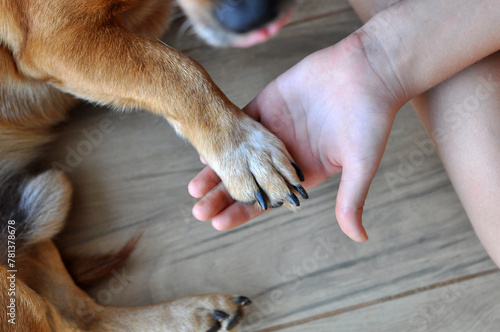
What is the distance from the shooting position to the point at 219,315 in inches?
48.4

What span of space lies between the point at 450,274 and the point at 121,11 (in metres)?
1.16

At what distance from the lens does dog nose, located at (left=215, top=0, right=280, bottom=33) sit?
869 millimetres

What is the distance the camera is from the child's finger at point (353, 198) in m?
0.93

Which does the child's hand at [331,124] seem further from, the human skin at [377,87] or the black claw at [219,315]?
the black claw at [219,315]

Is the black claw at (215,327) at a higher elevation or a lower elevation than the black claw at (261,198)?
lower

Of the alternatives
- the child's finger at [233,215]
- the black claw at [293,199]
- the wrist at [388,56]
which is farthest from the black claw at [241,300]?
the wrist at [388,56]

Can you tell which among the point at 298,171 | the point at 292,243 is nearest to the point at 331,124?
the point at 298,171

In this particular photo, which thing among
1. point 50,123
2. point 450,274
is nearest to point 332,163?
point 450,274

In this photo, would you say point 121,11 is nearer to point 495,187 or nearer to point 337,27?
point 337,27

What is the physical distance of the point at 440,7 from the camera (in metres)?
1.06

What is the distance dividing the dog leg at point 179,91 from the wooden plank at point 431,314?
46 cm

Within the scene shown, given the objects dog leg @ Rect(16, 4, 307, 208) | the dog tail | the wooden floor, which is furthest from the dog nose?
the dog tail

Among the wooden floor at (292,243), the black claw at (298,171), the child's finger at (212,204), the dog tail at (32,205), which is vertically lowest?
the wooden floor at (292,243)

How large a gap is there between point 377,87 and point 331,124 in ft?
0.43
